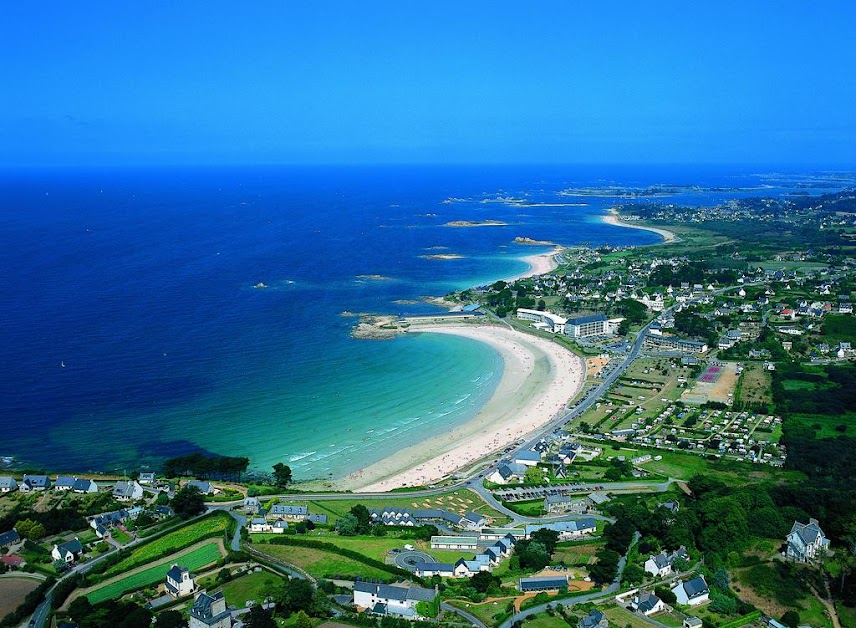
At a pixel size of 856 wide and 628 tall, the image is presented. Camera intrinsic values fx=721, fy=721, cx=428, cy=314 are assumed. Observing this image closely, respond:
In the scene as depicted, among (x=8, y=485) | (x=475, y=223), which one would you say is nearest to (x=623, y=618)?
(x=8, y=485)

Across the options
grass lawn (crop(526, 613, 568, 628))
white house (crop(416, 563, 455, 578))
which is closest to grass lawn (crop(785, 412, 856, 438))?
grass lawn (crop(526, 613, 568, 628))

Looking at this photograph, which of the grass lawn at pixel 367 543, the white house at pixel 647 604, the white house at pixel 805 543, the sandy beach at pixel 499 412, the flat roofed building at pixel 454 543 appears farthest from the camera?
the sandy beach at pixel 499 412

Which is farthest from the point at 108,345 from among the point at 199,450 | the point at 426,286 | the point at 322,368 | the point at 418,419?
the point at 426,286

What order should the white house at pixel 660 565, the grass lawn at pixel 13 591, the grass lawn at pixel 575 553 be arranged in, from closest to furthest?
the grass lawn at pixel 13 591
the white house at pixel 660 565
the grass lawn at pixel 575 553

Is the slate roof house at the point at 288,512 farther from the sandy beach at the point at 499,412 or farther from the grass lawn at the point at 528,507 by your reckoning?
the grass lawn at the point at 528,507

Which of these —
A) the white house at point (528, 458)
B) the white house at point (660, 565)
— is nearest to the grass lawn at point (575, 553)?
the white house at point (660, 565)

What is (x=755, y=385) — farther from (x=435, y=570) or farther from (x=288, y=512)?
(x=288, y=512)

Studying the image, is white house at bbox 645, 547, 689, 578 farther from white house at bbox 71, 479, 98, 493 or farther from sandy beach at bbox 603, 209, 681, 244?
sandy beach at bbox 603, 209, 681, 244
